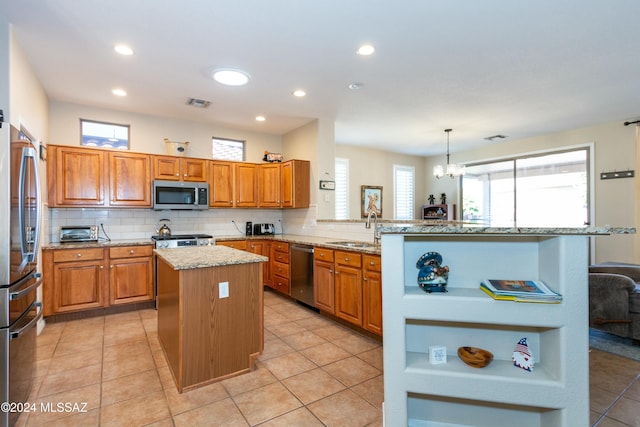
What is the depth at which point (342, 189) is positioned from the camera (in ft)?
22.8

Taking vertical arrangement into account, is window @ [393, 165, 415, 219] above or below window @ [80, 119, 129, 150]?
below

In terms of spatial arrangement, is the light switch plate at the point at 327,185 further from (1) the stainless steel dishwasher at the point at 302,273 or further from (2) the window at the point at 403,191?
(2) the window at the point at 403,191

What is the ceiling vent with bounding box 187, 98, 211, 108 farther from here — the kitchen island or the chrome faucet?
the chrome faucet

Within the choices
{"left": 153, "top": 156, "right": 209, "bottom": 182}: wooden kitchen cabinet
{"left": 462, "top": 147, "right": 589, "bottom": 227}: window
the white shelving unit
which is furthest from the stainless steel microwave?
{"left": 462, "top": 147, "right": 589, "bottom": 227}: window

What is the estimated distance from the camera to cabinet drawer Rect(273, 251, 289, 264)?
15.1ft

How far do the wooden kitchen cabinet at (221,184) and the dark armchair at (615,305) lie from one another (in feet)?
15.3

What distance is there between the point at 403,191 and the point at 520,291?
6681mm

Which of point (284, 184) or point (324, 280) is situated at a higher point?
point (284, 184)

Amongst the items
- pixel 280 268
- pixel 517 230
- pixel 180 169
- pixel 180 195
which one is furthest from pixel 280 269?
pixel 517 230

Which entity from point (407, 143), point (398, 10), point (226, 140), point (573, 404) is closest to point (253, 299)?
point (573, 404)

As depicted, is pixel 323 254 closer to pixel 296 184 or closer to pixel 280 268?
pixel 280 268

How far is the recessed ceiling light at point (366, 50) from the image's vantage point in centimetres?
280

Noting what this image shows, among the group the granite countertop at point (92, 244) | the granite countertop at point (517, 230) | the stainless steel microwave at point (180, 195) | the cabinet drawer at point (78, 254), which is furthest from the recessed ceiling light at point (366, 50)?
the cabinet drawer at point (78, 254)

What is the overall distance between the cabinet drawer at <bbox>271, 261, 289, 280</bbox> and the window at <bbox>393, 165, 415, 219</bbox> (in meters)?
3.90
